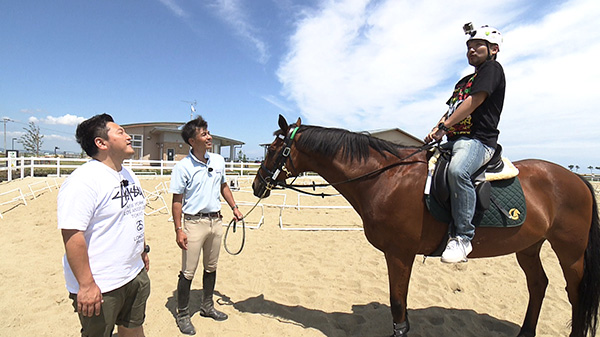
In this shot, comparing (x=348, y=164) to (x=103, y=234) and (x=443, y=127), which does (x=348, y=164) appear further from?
(x=103, y=234)

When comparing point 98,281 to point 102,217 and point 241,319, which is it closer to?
point 102,217

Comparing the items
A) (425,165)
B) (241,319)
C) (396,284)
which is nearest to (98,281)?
(241,319)

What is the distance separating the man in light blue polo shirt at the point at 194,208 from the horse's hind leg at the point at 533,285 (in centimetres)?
345

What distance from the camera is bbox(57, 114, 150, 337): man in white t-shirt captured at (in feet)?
4.84

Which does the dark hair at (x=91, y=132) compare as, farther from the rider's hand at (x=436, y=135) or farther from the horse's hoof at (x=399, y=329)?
the horse's hoof at (x=399, y=329)

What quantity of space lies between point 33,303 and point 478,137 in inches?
201

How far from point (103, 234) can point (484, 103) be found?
3081mm

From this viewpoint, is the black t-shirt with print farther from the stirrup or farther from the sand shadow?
the stirrup

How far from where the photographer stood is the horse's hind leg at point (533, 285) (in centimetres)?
311

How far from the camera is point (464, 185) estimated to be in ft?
7.74

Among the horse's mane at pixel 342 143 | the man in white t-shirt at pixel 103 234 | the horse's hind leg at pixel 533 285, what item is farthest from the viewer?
the horse's hind leg at pixel 533 285

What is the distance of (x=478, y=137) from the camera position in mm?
2574

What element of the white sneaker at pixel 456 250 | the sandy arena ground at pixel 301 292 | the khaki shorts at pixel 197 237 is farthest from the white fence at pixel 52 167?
the white sneaker at pixel 456 250

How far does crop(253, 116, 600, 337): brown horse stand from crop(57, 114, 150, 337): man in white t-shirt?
4.68ft
